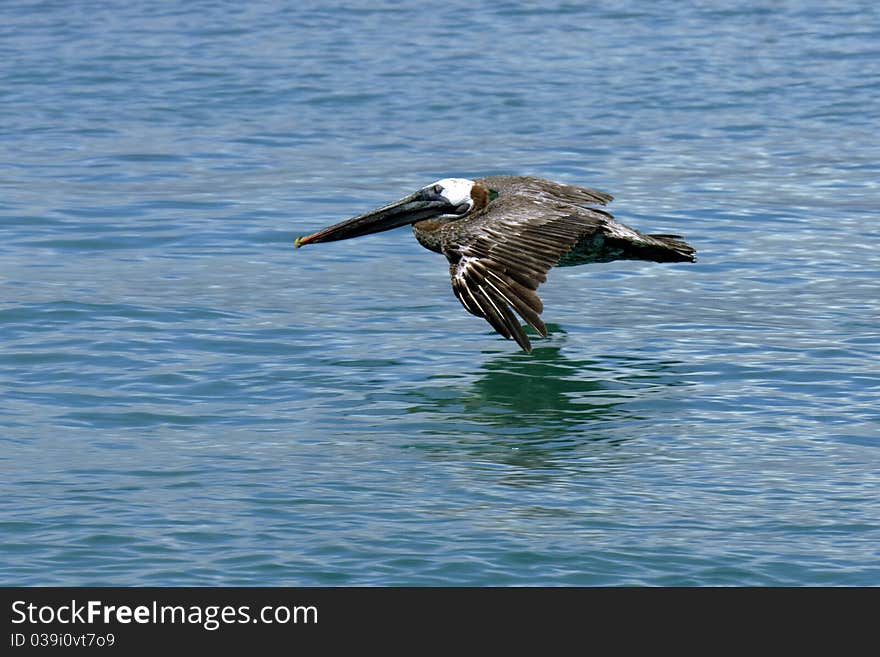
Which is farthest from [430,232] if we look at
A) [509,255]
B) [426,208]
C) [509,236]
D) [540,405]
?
[540,405]

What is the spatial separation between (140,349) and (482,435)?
8.97 feet

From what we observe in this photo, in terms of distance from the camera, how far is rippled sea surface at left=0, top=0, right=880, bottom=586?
25.8 feet

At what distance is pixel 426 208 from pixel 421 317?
795 mm

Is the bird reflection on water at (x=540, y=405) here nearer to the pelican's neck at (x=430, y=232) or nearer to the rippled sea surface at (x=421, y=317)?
the rippled sea surface at (x=421, y=317)

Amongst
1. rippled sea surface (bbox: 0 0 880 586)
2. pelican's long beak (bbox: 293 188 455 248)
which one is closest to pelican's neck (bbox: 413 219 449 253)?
pelican's long beak (bbox: 293 188 455 248)

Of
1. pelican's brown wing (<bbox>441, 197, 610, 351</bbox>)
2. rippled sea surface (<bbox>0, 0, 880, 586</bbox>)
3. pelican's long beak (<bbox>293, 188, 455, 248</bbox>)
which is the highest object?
pelican's brown wing (<bbox>441, 197, 610, 351</bbox>)

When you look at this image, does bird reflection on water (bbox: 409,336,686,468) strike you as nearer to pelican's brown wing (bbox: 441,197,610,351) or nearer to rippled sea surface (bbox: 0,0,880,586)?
rippled sea surface (bbox: 0,0,880,586)

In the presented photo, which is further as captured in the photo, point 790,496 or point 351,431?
point 351,431

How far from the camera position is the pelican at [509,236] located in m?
9.50

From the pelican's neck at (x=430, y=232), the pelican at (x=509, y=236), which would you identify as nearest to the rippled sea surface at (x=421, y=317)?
the pelican at (x=509, y=236)
